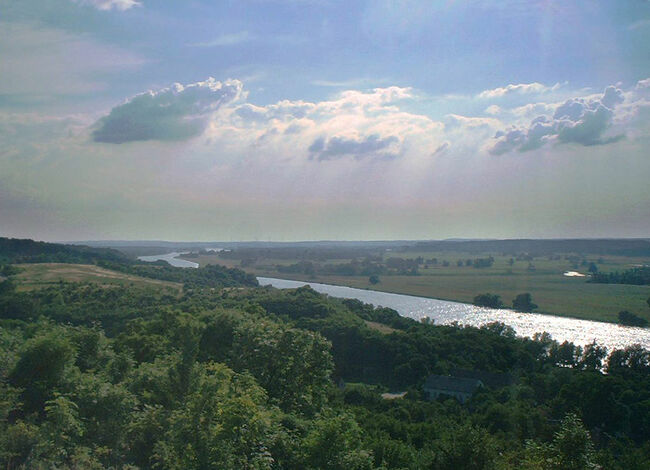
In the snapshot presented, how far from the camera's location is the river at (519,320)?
133 feet

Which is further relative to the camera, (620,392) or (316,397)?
(620,392)

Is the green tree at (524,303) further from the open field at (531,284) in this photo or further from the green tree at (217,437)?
the green tree at (217,437)

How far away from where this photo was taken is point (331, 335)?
4316 centimetres

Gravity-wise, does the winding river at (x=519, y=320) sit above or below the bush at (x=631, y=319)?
below

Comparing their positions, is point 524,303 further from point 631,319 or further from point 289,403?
point 289,403

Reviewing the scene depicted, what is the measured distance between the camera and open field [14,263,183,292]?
5516cm

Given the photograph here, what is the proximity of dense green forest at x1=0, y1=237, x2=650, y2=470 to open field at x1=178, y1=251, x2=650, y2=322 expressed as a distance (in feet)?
30.4

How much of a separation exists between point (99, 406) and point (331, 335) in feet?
106

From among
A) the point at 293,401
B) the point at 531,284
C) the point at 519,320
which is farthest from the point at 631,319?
the point at 293,401

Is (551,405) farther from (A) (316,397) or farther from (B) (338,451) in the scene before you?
(B) (338,451)

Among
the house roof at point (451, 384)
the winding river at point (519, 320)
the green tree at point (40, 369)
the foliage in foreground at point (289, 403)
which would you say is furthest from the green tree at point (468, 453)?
the winding river at point (519, 320)

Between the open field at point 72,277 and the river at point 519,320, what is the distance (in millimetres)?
28993

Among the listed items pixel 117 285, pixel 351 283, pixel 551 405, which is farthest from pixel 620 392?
pixel 351 283

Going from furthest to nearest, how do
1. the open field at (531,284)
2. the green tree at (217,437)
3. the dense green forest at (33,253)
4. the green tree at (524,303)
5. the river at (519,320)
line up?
the dense green forest at (33,253) → the green tree at (524,303) → the open field at (531,284) → the river at (519,320) → the green tree at (217,437)
